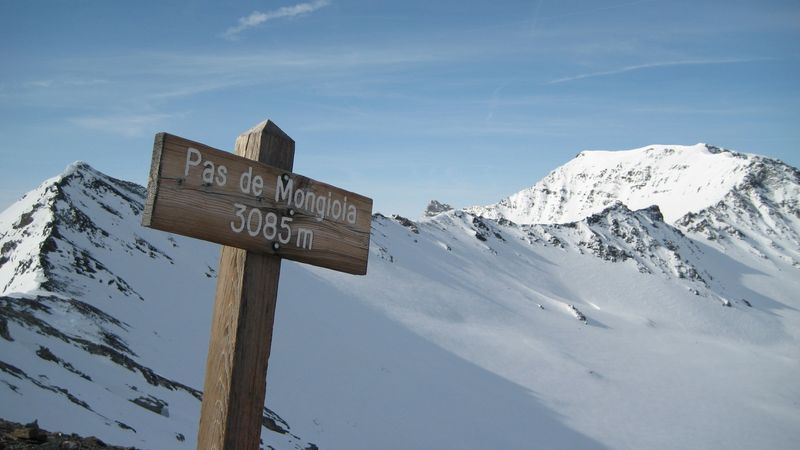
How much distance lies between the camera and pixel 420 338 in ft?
128

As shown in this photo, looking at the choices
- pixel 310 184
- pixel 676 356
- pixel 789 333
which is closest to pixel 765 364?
pixel 676 356

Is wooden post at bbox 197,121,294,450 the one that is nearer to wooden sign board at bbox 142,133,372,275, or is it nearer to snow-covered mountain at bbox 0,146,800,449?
wooden sign board at bbox 142,133,372,275

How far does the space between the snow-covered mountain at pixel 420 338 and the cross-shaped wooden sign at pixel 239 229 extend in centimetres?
835

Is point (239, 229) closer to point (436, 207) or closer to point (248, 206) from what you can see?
point (248, 206)

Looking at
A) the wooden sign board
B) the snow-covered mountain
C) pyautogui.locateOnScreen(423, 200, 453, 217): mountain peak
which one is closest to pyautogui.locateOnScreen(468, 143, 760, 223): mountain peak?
pyautogui.locateOnScreen(423, 200, 453, 217): mountain peak

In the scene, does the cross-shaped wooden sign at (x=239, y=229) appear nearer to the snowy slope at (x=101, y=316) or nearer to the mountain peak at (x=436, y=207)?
the snowy slope at (x=101, y=316)

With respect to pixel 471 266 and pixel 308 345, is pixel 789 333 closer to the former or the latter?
pixel 471 266

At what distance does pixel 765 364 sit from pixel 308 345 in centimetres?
4523

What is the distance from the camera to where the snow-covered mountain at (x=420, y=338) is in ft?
51.2

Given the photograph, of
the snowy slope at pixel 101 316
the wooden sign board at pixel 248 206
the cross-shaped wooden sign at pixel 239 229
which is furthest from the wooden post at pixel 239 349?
the snowy slope at pixel 101 316

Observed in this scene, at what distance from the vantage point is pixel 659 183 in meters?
148

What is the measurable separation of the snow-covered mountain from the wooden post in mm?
8298

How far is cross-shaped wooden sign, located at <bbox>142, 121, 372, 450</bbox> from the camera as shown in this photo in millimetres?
3057

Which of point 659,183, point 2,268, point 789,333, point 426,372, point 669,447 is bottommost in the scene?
point 669,447
